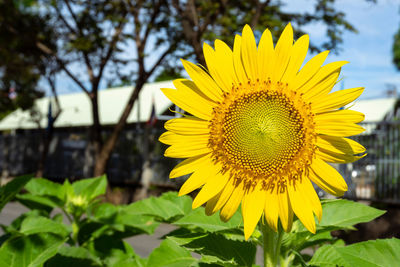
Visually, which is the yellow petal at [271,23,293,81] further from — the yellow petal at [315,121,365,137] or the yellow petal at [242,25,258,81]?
the yellow petal at [315,121,365,137]

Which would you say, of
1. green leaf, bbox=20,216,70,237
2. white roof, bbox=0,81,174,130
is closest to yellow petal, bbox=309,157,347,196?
green leaf, bbox=20,216,70,237

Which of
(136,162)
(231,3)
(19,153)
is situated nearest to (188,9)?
(231,3)

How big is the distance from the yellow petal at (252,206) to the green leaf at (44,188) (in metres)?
1.31

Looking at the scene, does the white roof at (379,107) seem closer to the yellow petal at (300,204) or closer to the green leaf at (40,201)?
the green leaf at (40,201)

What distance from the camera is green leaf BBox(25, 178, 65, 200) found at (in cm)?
223

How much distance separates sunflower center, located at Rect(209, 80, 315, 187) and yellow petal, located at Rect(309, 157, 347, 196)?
0.09ft

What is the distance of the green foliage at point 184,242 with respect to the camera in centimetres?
125

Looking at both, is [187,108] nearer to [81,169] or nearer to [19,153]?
[81,169]

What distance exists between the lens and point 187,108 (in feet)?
4.05

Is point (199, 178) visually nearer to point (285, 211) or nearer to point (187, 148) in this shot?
point (187, 148)

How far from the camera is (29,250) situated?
4.84ft

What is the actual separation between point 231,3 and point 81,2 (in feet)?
14.6

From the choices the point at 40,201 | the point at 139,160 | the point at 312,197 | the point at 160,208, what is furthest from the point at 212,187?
the point at 139,160

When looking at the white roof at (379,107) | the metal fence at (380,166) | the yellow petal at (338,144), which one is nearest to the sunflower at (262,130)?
the yellow petal at (338,144)
